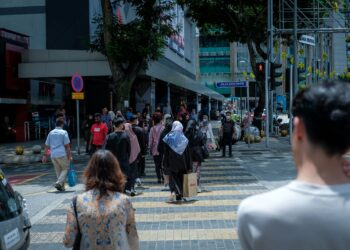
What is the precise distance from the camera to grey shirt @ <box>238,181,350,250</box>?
5.98ft

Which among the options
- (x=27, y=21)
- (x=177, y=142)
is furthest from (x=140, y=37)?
(x=27, y=21)

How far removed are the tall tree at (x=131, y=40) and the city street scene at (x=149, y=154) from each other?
5 centimetres

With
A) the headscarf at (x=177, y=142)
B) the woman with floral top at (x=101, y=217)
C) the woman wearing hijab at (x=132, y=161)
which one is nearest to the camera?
the woman with floral top at (x=101, y=217)

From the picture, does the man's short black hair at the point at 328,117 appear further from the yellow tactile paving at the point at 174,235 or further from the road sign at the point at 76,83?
the road sign at the point at 76,83

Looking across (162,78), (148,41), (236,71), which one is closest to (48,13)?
(162,78)

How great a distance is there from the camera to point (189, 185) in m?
9.80

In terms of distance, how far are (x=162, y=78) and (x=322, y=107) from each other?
28.6m

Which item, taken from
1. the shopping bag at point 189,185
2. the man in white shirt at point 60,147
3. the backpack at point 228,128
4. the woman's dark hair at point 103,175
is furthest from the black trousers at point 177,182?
the backpack at point 228,128

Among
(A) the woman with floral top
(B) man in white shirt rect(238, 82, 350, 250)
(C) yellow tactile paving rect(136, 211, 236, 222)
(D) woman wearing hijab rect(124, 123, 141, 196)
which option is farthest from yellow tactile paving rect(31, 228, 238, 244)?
(B) man in white shirt rect(238, 82, 350, 250)

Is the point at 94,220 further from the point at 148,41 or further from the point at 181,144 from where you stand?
the point at 148,41

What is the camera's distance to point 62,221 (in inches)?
343

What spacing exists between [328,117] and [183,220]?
6848mm

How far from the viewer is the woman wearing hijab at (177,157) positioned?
977cm

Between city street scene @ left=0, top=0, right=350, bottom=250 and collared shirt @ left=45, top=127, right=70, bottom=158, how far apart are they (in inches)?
1.1
